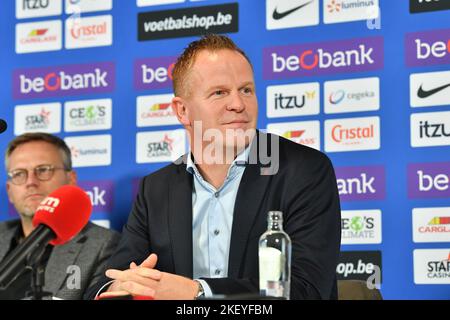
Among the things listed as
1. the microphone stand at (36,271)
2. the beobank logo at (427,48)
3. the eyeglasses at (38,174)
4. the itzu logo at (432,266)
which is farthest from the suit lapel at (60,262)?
the microphone stand at (36,271)

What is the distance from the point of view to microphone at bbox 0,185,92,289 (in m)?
1.39

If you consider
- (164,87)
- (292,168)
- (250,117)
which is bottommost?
(292,168)

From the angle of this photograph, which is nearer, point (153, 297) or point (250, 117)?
point (153, 297)

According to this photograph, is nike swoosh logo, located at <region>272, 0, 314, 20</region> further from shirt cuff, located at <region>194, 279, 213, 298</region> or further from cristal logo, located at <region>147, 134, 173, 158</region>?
shirt cuff, located at <region>194, 279, 213, 298</region>

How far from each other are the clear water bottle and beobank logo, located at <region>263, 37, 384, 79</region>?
1744mm

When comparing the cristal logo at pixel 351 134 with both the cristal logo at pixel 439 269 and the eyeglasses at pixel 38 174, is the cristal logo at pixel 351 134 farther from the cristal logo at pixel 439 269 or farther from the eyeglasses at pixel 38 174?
the eyeglasses at pixel 38 174

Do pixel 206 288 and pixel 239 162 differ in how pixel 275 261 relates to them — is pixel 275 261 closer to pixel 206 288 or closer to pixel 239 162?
pixel 206 288

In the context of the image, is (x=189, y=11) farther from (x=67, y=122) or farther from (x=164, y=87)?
(x=67, y=122)

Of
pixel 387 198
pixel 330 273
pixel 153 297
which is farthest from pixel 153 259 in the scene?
pixel 387 198

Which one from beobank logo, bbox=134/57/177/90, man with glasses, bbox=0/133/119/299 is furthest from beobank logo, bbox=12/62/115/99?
man with glasses, bbox=0/133/119/299

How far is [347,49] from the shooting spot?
354cm

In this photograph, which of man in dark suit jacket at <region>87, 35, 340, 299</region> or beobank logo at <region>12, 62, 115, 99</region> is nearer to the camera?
man in dark suit jacket at <region>87, 35, 340, 299</region>

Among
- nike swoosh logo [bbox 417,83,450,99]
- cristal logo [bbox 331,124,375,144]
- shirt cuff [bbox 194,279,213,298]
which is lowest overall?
shirt cuff [bbox 194,279,213,298]
